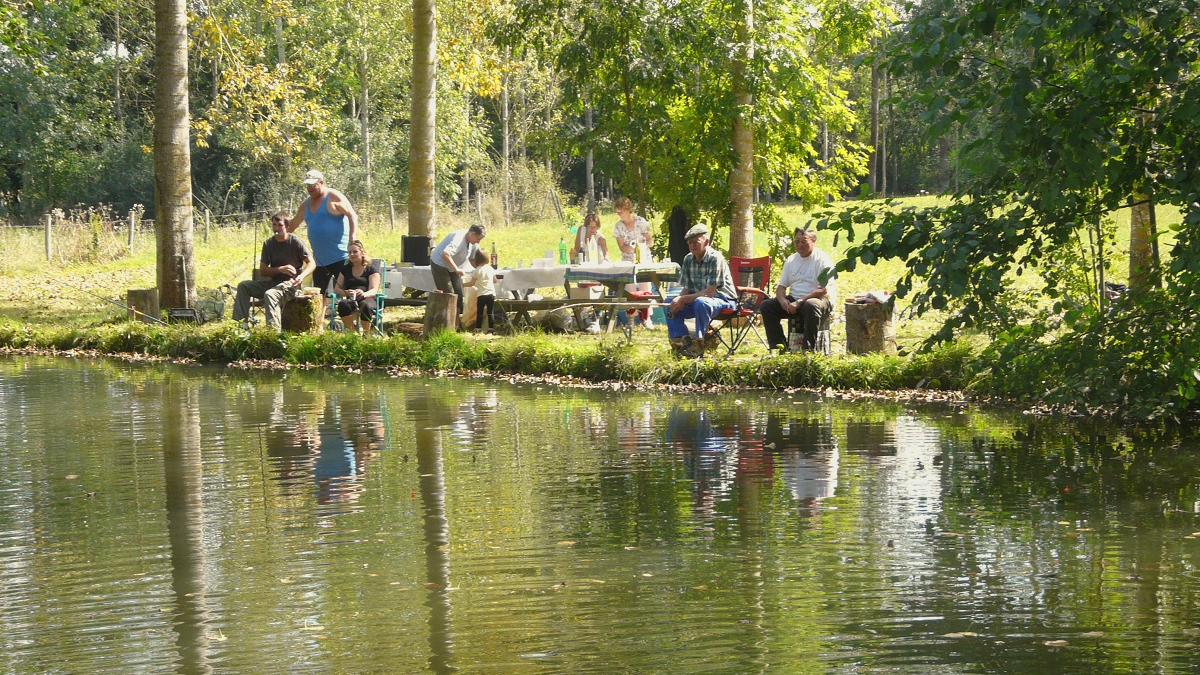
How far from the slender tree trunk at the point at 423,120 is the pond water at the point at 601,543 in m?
8.54

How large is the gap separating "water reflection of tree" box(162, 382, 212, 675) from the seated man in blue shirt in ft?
14.6

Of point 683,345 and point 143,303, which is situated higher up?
point 143,303

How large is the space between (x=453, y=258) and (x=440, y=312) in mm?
1099

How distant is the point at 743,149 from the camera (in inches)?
→ 715

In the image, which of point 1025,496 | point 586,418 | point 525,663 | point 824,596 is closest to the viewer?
point 525,663

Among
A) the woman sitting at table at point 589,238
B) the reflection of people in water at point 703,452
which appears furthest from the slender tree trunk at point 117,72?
the reflection of people in water at point 703,452

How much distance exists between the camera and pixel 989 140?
7.73 m

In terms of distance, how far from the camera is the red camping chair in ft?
44.1

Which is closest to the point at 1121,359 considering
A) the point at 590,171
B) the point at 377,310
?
the point at 377,310

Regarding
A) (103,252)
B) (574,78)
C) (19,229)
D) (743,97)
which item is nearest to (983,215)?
(743,97)

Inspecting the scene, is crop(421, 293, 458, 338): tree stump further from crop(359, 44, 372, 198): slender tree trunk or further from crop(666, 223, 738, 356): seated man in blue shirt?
crop(359, 44, 372, 198): slender tree trunk

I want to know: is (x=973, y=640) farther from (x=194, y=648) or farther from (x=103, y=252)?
(x=103, y=252)

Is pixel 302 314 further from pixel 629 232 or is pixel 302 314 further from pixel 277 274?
pixel 629 232

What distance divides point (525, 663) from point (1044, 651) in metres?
1.78
